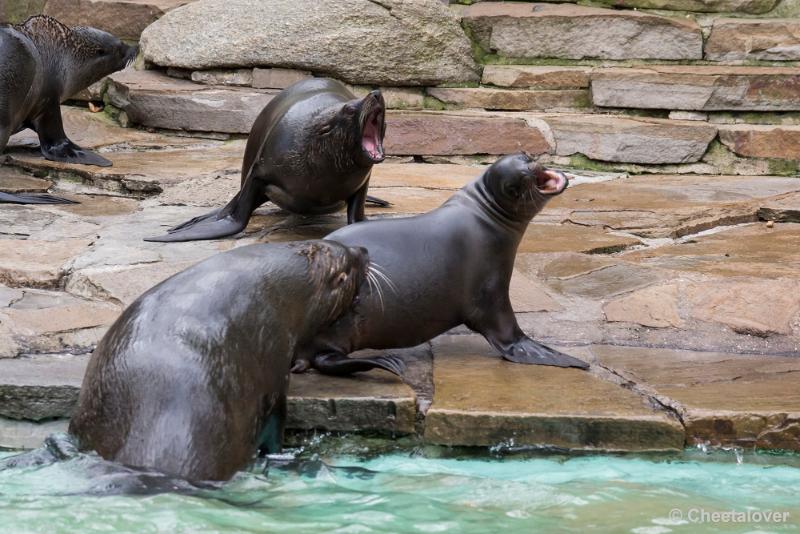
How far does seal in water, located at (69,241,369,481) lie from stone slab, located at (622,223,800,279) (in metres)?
2.22

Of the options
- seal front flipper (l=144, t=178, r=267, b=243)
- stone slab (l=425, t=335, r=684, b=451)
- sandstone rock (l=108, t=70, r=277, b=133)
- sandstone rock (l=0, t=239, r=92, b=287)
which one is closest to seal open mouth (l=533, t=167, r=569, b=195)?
stone slab (l=425, t=335, r=684, b=451)

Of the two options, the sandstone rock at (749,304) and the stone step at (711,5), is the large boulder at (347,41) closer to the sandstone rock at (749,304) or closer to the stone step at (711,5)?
the stone step at (711,5)

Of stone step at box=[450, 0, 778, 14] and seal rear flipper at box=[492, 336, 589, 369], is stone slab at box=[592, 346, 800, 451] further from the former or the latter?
stone step at box=[450, 0, 778, 14]

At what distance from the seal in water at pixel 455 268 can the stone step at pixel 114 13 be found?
20.5 feet

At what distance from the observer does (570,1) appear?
9938mm

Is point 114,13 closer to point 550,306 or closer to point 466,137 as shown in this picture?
point 466,137

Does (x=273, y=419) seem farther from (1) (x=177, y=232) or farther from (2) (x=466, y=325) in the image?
(1) (x=177, y=232)

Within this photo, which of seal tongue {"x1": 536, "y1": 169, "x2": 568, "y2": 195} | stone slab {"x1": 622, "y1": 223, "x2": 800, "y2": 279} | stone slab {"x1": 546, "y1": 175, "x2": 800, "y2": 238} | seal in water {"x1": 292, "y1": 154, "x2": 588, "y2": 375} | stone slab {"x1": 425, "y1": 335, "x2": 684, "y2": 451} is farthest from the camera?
stone slab {"x1": 546, "y1": 175, "x2": 800, "y2": 238}

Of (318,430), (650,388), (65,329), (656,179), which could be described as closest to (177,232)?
(65,329)

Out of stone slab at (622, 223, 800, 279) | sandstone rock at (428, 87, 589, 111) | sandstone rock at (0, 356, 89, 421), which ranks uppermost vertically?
sandstone rock at (428, 87, 589, 111)

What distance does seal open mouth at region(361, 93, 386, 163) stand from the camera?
18.7ft

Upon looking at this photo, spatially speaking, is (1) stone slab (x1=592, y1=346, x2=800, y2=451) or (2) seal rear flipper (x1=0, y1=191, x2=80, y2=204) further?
(2) seal rear flipper (x1=0, y1=191, x2=80, y2=204)

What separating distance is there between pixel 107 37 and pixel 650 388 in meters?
6.45

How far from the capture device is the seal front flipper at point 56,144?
8.07 metres
